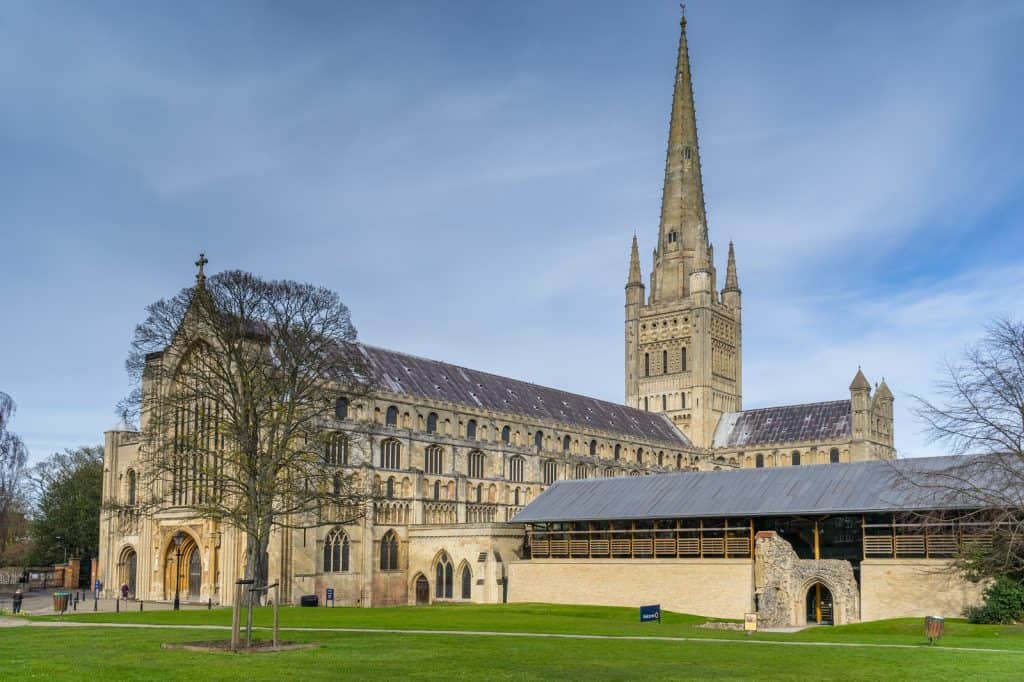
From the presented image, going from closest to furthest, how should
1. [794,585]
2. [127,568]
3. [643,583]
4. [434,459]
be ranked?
[794,585], [643,583], [127,568], [434,459]

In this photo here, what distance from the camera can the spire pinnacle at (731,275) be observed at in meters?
112

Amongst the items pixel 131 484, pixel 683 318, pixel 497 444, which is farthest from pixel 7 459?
pixel 683 318

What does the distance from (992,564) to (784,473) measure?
1500cm

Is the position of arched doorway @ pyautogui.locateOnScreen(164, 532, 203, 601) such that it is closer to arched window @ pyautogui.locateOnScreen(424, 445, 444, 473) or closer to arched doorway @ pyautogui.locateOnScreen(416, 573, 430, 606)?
arched doorway @ pyautogui.locateOnScreen(416, 573, 430, 606)

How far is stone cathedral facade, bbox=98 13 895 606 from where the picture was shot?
61562 millimetres

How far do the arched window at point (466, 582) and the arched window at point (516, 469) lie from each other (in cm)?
1335

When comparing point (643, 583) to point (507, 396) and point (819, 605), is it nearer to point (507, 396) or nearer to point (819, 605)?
point (819, 605)

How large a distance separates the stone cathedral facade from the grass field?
1589 cm

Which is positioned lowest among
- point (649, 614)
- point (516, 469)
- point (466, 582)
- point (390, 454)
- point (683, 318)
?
point (466, 582)

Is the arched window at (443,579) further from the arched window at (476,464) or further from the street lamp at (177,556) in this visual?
the street lamp at (177,556)

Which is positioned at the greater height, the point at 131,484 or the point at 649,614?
the point at 131,484

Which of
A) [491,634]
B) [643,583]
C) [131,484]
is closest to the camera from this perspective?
[491,634]

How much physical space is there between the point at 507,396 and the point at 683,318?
30825 millimetres

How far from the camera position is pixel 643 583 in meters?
53.3
